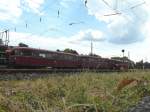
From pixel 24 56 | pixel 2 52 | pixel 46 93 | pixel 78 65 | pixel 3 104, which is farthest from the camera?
pixel 78 65

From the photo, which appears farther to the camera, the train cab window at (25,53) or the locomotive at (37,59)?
the train cab window at (25,53)

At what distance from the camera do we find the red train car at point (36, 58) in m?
33.9

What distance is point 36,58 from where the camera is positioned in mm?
35062

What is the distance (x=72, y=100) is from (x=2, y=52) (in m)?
31.7

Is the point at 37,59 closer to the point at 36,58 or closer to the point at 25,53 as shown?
the point at 36,58

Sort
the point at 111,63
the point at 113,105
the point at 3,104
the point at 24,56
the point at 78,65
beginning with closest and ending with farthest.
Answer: the point at 3,104 < the point at 113,105 < the point at 24,56 < the point at 78,65 < the point at 111,63

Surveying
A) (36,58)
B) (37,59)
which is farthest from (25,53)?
(37,59)

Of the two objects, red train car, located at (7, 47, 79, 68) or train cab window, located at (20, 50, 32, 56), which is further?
train cab window, located at (20, 50, 32, 56)

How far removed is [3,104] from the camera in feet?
17.1

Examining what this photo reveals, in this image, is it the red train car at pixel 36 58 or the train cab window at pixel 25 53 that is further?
the train cab window at pixel 25 53

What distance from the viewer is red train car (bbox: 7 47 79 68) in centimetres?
3388

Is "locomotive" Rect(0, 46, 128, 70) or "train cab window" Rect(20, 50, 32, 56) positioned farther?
"train cab window" Rect(20, 50, 32, 56)

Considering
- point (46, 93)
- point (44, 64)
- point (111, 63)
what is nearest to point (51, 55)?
point (44, 64)

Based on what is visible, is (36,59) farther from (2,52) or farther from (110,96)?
(110,96)
